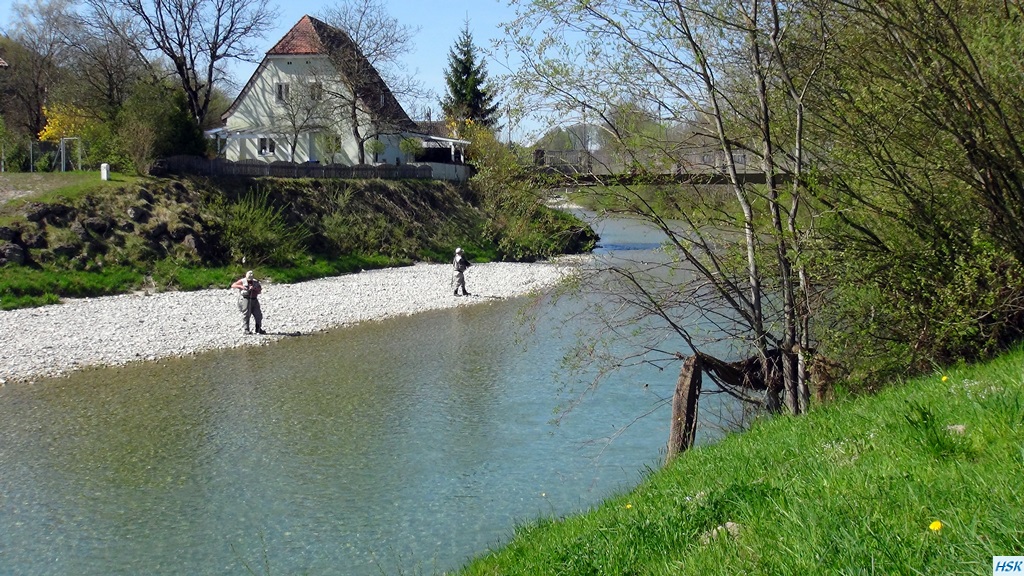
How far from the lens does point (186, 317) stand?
24.9 metres

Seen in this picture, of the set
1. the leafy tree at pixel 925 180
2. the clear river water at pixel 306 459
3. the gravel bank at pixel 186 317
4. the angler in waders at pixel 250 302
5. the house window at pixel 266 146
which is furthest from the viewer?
the house window at pixel 266 146

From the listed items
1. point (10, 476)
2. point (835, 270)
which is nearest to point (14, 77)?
point (10, 476)

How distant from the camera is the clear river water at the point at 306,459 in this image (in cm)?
1039

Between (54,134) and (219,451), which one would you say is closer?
(219,451)

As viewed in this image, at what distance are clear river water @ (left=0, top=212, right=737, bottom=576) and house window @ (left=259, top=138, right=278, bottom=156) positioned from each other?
113ft

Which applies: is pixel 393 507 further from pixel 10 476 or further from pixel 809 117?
pixel 809 117

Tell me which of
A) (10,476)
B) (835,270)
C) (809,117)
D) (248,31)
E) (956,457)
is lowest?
(10,476)

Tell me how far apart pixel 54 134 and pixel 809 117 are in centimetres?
4483

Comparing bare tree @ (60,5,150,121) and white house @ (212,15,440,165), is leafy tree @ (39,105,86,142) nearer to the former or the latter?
bare tree @ (60,5,150,121)

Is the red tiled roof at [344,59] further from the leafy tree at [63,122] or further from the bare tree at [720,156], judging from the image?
the bare tree at [720,156]

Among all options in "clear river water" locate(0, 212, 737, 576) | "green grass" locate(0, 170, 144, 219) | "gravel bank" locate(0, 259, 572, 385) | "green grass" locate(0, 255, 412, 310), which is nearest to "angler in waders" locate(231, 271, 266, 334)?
"gravel bank" locate(0, 259, 572, 385)

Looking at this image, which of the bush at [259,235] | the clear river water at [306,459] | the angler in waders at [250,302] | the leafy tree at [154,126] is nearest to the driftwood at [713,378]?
the clear river water at [306,459]

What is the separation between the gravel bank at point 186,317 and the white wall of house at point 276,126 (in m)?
20.0

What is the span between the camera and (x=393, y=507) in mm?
11508
